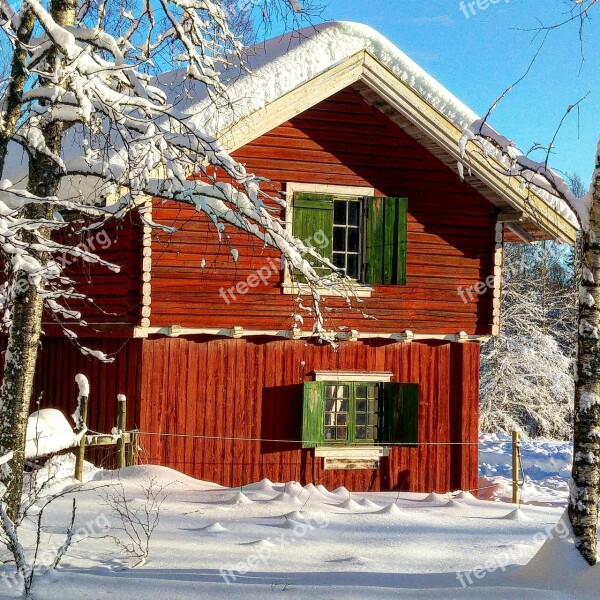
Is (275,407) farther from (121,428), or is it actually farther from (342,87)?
Answer: (342,87)

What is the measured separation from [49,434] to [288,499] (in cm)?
295

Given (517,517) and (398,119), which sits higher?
(398,119)

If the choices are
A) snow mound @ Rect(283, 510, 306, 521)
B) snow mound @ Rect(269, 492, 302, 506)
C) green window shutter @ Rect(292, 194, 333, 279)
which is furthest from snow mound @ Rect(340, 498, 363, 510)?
green window shutter @ Rect(292, 194, 333, 279)

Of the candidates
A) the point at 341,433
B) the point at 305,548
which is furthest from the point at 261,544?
the point at 341,433

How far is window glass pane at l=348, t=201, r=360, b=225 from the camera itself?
1295cm

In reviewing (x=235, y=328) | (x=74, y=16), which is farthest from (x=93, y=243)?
(x=74, y=16)

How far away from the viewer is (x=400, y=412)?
1309cm

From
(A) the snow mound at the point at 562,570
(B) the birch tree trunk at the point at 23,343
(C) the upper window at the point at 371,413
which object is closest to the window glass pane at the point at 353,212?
(C) the upper window at the point at 371,413

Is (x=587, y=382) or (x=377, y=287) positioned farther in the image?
(x=377, y=287)

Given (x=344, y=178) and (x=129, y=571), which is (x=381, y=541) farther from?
(x=344, y=178)

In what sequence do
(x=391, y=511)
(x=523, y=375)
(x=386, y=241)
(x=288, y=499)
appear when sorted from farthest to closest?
(x=523, y=375) < (x=386, y=241) < (x=288, y=499) < (x=391, y=511)

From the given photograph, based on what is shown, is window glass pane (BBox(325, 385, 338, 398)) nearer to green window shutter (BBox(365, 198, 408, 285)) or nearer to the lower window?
the lower window

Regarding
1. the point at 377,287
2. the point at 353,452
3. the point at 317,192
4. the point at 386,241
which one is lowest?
the point at 353,452

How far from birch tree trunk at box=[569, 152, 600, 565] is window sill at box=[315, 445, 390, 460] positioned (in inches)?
275
